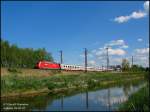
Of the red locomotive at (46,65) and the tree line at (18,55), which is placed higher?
the tree line at (18,55)

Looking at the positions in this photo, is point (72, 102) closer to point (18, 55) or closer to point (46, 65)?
point (46, 65)

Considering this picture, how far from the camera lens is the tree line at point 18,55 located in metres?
89.1

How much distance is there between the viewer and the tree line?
292 ft

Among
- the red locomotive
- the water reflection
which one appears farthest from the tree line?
the water reflection

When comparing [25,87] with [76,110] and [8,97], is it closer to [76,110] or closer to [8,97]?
[8,97]

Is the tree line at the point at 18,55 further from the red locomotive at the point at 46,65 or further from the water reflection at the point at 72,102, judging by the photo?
the water reflection at the point at 72,102

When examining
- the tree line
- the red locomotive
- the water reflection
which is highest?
the tree line

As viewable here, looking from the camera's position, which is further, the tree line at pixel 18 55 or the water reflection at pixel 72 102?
the tree line at pixel 18 55

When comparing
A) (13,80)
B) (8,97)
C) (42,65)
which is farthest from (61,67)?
(8,97)

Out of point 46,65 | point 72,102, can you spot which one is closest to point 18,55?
point 46,65

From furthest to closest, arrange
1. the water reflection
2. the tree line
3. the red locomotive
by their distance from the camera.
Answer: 1. the tree line
2. the red locomotive
3. the water reflection

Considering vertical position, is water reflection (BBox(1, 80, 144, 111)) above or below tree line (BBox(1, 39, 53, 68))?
below

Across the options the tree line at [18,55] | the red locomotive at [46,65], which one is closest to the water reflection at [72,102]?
the red locomotive at [46,65]

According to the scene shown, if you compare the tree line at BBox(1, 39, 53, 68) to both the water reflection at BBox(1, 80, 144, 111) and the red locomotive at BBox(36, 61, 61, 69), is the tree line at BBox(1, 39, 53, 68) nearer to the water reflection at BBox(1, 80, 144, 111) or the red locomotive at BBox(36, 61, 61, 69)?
the red locomotive at BBox(36, 61, 61, 69)
